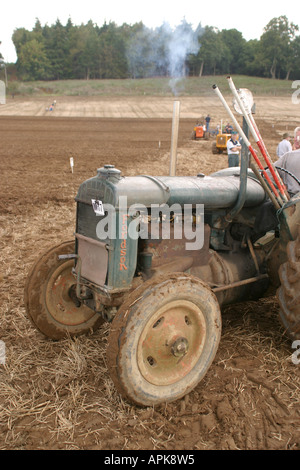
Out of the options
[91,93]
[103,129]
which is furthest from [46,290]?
[91,93]

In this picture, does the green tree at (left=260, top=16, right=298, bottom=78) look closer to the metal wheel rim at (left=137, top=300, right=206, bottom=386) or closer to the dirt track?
the dirt track

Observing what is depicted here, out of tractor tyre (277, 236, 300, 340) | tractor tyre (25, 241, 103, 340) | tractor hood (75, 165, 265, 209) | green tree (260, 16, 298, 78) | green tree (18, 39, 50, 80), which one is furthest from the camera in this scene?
green tree (18, 39, 50, 80)

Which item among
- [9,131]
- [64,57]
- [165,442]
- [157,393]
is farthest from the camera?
[64,57]

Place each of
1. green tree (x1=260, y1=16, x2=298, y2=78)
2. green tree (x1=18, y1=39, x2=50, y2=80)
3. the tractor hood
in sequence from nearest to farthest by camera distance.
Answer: the tractor hood, green tree (x1=260, y1=16, x2=298, y2=78), green tree (x1=18, y1=39, x2=50, y2=80)

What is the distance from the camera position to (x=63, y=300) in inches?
145

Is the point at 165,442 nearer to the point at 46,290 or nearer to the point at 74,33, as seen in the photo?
the point at 46,290

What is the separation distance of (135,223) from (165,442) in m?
1.39

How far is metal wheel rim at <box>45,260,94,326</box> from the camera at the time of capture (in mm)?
3594

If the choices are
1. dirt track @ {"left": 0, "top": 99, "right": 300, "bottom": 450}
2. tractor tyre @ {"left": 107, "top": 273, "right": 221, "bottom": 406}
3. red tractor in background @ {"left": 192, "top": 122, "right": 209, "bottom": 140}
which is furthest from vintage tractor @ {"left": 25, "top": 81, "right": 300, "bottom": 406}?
red tractor in background @ {"left": 192, "top": 122, "right": 209, "bottom": 140}

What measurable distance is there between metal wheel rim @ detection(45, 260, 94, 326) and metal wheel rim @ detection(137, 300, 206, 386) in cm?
104

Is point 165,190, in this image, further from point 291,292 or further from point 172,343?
point 291,292

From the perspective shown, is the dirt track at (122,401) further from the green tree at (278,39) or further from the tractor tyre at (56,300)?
the green tree at (278,39)

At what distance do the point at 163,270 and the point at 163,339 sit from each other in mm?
560

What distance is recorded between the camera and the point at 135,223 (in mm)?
2961
